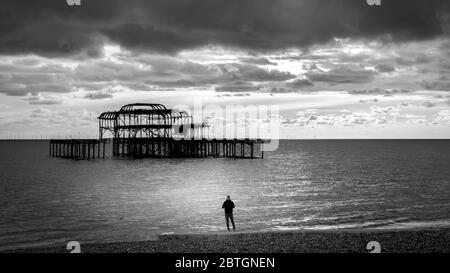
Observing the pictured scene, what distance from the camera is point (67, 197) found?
119 ft

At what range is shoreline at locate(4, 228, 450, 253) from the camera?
12.7 meters

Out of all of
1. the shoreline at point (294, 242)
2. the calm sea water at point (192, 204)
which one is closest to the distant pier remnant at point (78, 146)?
the calm sea water at point (192, 204)

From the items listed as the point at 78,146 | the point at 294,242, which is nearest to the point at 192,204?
the point at 294,242

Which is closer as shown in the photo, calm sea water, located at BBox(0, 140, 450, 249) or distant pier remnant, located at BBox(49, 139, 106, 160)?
calm sea water, located at BBox(0, 140, 450, 249)

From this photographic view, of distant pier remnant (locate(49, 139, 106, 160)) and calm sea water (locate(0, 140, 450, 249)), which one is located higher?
distant pier remnant (locate(49, 139, 106, 160))

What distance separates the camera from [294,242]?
13711 millimetres

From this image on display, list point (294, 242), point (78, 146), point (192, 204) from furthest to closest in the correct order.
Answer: point (78, 146), point (192, 204), point (294, 242)

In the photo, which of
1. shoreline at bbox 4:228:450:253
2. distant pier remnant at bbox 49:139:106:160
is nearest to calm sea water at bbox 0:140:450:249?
shoreline at bbox 4:228:450:253

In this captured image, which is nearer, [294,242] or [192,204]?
[294,242]

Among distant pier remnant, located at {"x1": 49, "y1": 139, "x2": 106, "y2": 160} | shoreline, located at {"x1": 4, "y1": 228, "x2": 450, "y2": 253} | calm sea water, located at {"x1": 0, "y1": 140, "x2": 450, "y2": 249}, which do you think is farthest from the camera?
distant pier remnant, located at {"x1": 49, "y1": 139, "x2": 106, "y2": 160}

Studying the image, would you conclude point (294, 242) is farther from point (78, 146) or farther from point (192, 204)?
point (78, 146)

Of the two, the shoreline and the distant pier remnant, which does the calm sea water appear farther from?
the distant pier remnant

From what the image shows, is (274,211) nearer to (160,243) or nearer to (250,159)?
(160,243)
